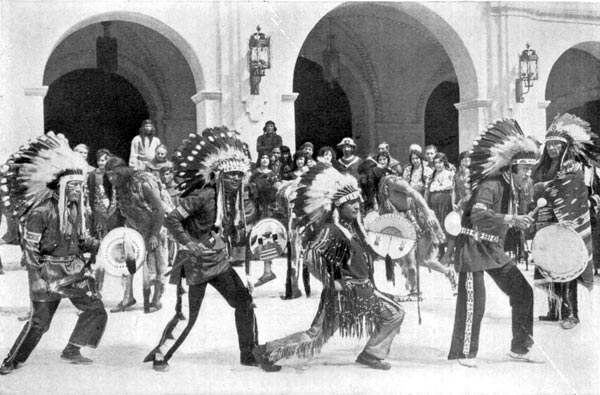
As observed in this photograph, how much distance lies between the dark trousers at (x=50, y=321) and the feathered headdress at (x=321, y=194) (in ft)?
5.63

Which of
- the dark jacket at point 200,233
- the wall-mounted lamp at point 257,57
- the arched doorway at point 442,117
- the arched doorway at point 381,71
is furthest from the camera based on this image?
the arched doorway at point 442,117

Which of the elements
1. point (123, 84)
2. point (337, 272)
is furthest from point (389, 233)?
point (123, 84)

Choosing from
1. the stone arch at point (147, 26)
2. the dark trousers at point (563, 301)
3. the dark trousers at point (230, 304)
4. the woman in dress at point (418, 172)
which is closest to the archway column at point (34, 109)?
the stone arch at point (147, 26)

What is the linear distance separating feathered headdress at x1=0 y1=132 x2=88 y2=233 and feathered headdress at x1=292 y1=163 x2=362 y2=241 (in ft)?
5.50

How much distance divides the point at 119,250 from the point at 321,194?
5.93ft

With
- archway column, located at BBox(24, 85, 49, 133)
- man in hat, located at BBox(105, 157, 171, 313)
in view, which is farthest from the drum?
archway column, located at BBox(24, 85, 49, 133)

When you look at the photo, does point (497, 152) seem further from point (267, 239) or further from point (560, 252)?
point (267, 239)

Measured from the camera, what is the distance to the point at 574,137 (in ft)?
22.1

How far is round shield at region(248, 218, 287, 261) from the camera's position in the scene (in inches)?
266

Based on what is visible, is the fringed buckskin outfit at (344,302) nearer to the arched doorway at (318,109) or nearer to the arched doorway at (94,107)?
the arched doorway at (94,107)

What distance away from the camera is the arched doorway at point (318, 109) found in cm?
1515

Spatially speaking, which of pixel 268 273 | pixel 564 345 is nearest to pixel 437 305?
pixel 564 345

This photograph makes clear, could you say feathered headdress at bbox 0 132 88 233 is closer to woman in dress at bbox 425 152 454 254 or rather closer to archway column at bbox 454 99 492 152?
woman in dress at bbox 425 152 454 254

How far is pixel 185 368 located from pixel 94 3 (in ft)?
15.0
